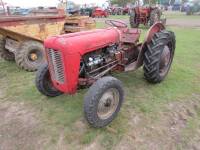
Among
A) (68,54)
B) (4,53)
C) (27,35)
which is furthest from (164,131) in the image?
(4,53)

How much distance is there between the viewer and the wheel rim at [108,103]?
3381mm

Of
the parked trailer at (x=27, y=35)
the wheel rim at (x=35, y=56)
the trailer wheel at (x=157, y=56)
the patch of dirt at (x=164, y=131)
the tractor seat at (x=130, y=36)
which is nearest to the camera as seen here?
the patch of dirt at (x=164, y=131)

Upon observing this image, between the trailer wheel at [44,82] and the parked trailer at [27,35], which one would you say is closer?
the trailer wheel at [44,82]

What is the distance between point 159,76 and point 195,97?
74cm

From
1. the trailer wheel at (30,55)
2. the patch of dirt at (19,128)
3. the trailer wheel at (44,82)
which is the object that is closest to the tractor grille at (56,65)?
the trailer wheel at (44,82)

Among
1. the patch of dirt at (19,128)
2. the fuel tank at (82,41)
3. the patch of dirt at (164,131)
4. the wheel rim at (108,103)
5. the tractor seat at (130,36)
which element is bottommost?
the patch of dirt at (164,131)

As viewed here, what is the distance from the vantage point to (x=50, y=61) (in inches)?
142

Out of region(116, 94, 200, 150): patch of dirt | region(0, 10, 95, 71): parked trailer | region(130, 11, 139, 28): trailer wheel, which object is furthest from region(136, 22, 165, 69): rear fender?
region(130, 11, 139, 28): trailer wheel

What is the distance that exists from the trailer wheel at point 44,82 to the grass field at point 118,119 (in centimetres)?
14

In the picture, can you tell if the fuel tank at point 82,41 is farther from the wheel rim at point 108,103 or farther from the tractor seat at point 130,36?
the wheel rim at point 108,103

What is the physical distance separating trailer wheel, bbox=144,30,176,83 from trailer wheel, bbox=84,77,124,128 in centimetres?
105

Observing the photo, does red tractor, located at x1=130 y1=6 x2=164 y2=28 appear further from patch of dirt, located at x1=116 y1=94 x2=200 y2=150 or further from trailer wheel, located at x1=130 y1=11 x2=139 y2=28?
patch of dirt, located at x1=116 y1=94 x2=200 y2=150

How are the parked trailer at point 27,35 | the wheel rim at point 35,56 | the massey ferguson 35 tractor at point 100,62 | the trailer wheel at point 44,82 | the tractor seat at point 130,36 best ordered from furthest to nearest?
the wheel rim at point 35,56 < the parked trailer at point 27,35 < the tractor seat at point 130,36 < the trailer wheel at point 44,82 < the massey ferguson 35 tractor at point 100,62

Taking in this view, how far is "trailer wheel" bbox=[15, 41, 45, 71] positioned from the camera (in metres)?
5.84
